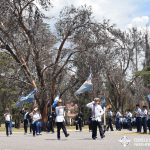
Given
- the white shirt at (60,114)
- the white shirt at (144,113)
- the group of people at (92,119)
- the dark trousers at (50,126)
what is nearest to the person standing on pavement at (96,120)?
the group of people at (92,119)

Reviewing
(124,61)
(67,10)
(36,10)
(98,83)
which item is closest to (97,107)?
(36,10)

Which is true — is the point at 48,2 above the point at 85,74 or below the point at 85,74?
above

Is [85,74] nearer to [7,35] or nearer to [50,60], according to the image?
[50,60]

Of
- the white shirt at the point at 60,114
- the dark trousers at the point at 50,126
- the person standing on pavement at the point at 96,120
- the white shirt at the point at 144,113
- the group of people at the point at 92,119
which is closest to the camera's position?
the person standing on pavement at the point at 96,120

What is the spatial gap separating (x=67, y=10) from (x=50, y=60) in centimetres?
477

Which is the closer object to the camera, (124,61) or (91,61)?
(91,61)

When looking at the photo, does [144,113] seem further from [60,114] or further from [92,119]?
[60,114]

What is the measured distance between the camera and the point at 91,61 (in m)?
39.8

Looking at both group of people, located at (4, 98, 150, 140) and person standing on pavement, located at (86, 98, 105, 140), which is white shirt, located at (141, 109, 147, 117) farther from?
person standing on pavement, located at (86, 98, 105, 140)

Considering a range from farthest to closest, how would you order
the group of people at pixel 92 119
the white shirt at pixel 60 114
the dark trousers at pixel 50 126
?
the dark trousers at pixel 50 126, the white shirt at pixel 60 114, the group of people at pixel 92 119

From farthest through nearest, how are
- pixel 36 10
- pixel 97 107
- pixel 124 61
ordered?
pixel 124 61
pixel 36 10
pixel 97 107

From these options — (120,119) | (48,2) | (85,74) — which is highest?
(48,2)

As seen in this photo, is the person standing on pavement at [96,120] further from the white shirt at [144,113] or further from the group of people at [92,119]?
the white shirt at [144,113]

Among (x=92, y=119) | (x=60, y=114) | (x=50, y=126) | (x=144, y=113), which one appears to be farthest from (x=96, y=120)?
(x=50, y=126)
